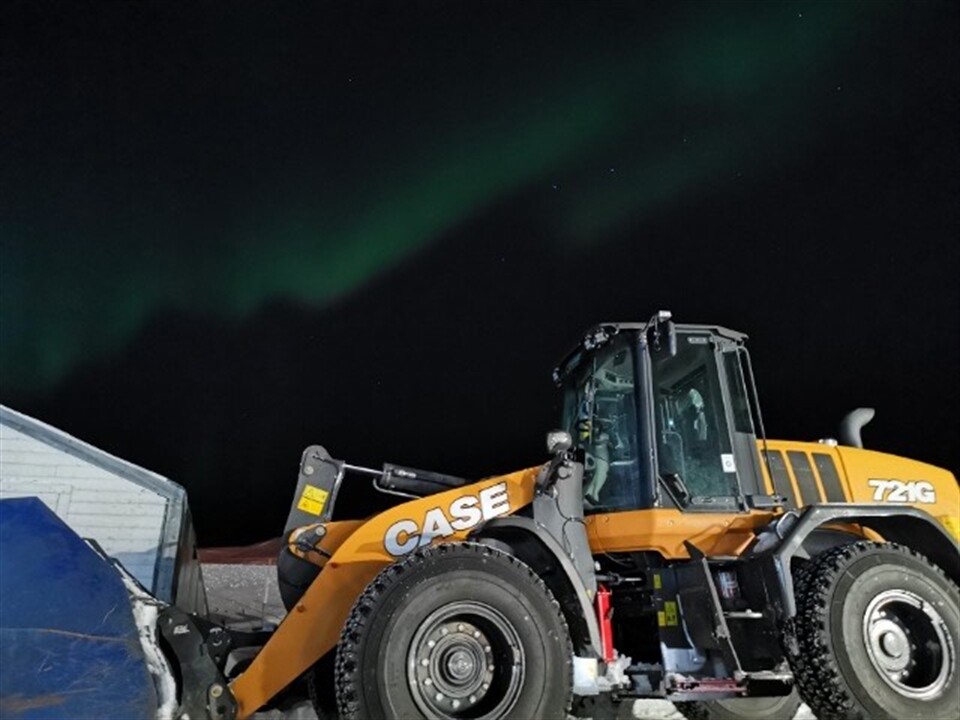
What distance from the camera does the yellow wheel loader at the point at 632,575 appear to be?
451cm

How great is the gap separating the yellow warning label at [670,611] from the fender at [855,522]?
597 mm

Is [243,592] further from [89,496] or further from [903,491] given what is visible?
[903,491]

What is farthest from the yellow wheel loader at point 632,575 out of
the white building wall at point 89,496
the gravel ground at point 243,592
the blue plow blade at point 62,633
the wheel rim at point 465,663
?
the gravel ground at point 243,592

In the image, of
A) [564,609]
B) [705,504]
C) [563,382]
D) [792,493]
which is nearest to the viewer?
[564,609]

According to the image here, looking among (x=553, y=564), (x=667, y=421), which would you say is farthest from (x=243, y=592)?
(x=667, y=421)

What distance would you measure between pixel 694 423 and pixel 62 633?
14.5 feet

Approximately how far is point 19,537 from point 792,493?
540 cm

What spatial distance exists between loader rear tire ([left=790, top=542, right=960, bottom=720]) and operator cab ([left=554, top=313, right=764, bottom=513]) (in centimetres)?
86

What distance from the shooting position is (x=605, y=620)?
532 centimetres

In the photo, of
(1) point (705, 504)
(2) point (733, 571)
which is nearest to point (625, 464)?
(1) point (705, 504)

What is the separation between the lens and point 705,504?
18.4 ft

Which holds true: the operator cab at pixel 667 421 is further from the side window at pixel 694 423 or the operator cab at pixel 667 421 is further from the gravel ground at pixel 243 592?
the gravel ground at pixel 243 592

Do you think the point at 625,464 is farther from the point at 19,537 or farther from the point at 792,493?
the point at 19,537

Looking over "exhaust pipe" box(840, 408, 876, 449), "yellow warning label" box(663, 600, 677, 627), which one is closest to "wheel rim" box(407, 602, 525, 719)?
"yellow warning label" box(663, 600, 677, 627)
